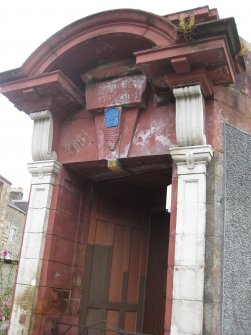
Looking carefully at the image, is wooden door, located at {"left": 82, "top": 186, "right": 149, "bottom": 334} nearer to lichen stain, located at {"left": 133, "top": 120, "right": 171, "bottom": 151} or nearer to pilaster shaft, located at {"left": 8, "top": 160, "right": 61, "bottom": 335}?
pilaster shaft, located at {"left": 8, "top": 160, "right": 61, "bottom": 335}

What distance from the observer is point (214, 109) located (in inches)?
174

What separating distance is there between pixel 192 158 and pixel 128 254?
2.33 metres

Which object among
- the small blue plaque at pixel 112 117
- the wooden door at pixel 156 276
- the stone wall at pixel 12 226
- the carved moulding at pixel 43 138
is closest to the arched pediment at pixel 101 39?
the carved moulding at pixel 43 138

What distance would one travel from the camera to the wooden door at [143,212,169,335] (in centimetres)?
606

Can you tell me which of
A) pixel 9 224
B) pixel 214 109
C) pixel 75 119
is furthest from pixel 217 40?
pixel 9 224

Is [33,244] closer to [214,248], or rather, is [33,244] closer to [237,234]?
[214,248]

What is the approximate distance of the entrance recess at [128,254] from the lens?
18.0 feet

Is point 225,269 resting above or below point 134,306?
above

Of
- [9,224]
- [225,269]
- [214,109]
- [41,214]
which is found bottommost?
[225,269]

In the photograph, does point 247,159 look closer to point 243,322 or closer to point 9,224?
point 243,322

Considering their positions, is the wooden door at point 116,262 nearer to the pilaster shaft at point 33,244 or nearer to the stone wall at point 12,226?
the pilaster shaft at point 33,244

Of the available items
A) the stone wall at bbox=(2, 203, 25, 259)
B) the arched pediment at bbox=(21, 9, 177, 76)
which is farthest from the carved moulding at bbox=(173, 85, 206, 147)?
the stone wall at bbox=(2, 203, 25, 259)

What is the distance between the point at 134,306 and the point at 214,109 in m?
3.07

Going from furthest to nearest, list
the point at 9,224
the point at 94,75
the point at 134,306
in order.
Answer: the point at 9,224 < the point at 134,306 < the point at 94,75
